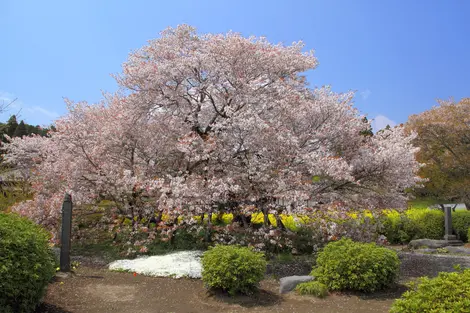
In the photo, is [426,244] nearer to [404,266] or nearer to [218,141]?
[404,266]

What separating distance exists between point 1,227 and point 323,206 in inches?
274

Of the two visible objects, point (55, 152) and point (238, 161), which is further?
point (55, 152)

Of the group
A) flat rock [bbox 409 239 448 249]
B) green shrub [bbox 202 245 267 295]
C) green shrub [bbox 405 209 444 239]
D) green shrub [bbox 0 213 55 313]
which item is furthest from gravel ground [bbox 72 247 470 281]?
green shrub [bbox 405 209 444 239]

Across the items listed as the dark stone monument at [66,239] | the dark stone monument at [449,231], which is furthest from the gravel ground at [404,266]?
the dark stone monument at [449,231]

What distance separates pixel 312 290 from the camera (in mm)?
7027

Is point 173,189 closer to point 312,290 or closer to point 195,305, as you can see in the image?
point 195,305

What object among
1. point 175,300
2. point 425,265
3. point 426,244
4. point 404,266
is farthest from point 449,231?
point 175,300

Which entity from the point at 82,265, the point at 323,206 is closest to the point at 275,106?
the point at 323,206

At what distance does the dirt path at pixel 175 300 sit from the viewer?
6.47 m

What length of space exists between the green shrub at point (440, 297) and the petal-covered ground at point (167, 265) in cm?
509

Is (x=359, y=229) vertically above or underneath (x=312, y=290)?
above

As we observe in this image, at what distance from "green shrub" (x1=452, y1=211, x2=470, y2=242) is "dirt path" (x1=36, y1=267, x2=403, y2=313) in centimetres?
1151

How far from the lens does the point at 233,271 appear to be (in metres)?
6.94

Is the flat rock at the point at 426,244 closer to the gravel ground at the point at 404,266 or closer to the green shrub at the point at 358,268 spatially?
the gravel ground at the point at 404,266
